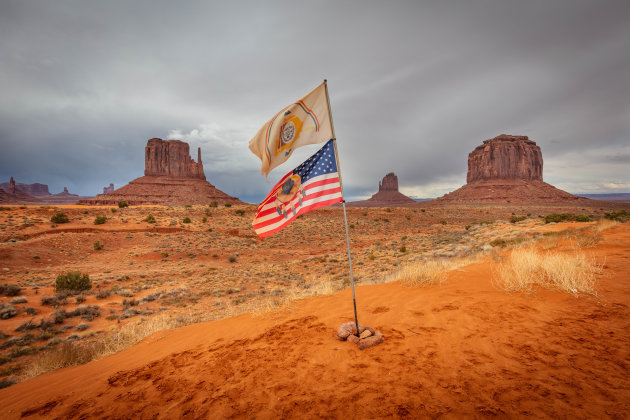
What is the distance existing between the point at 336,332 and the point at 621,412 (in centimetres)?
386

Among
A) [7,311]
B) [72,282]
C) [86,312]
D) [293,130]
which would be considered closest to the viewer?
[293,130]

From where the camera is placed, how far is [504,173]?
118 m

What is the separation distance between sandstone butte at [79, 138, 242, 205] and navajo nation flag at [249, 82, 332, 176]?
279ft

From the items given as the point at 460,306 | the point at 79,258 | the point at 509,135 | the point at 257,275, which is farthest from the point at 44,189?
the point at 509,135

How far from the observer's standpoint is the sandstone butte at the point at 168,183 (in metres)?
81.9

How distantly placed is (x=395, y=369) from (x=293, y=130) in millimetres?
4586

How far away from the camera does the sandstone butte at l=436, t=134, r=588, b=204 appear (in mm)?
101562

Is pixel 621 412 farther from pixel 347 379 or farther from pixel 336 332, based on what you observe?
pixel 336 332

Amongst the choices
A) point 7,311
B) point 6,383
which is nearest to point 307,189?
point 6,383

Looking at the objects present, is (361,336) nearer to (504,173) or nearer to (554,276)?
(554,276)

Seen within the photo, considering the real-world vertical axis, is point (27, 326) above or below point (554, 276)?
below

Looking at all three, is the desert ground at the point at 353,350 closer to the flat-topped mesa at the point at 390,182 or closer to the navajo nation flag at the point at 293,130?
the navajo nation flag at the point at 293,130

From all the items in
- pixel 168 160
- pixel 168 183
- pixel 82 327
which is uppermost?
pixel 168 160

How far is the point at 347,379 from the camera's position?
3.61 meters
